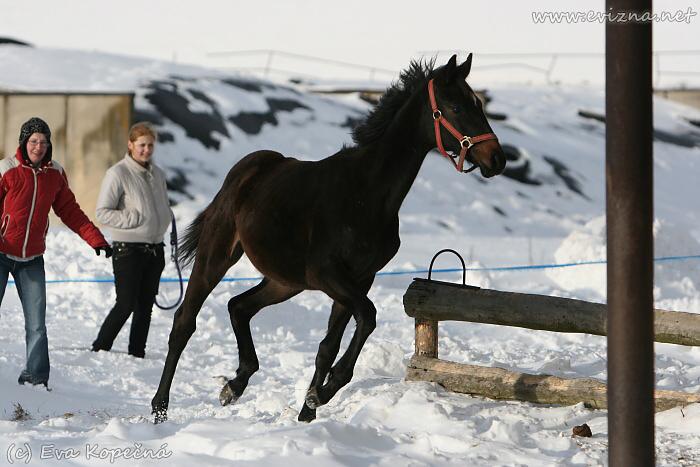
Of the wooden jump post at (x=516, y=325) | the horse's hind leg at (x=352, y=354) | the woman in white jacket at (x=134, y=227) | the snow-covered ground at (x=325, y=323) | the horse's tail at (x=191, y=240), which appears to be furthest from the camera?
the woman in white jacket at (x=134, y=227)

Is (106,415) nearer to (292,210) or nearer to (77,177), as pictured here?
(292,210)

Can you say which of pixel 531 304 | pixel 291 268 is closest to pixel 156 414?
pixel 291 268

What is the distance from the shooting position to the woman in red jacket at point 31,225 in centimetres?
748

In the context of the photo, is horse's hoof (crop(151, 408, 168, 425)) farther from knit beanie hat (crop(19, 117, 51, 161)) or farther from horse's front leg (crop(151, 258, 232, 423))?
knit beanie hat (crop(19, 117, 51, 161))

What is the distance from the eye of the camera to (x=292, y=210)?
21.6ft

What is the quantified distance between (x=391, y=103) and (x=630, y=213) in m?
2.73

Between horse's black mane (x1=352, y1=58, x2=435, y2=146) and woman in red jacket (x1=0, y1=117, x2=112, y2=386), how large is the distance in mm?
2133

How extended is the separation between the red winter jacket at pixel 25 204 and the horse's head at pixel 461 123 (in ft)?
8.85

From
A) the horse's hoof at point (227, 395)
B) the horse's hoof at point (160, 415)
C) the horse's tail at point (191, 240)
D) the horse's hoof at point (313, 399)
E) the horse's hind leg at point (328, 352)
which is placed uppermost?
the horse's tail at point (191, 240)

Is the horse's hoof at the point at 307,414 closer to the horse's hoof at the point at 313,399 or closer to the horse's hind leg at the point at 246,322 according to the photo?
the horse's hoof at the point at 313,399

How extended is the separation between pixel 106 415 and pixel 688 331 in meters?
3.50

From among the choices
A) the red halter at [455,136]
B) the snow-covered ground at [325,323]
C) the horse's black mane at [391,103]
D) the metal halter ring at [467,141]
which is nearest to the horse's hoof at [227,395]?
the snow-covered ground at [325,323]

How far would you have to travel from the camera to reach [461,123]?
6.19 m

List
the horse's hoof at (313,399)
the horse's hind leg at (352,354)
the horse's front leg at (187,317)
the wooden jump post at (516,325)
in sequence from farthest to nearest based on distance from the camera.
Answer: the horse's front leg at (187,317), the wooden jump post at (516,325), the horse's hoof at (313,399), the horse's hind leg at (352,354)
